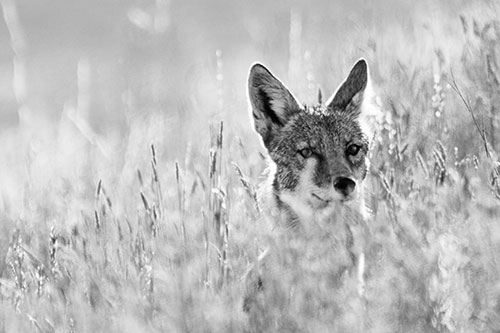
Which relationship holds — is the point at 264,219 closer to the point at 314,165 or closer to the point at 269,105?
the point at 314,165

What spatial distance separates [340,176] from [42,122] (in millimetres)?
9361

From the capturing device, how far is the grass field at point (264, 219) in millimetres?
4359

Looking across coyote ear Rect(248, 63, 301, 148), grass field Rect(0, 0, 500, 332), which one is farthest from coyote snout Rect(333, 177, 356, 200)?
coyote ear Rect(248, 63, 301, 148)

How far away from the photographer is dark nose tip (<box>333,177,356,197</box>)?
6.03m

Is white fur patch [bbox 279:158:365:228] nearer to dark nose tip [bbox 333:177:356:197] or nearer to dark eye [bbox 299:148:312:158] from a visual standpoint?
dark nose tip [bbox 333:177:356:197]

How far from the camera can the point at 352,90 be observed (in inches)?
280

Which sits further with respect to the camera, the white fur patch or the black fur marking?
the black fur marking

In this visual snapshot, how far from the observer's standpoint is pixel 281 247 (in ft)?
16.2

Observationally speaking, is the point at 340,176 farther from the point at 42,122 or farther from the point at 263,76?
the point at 42,122

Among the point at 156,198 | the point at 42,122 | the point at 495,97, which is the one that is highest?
the point at 495,97

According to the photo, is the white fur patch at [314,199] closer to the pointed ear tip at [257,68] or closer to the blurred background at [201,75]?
the pointed ear tip at [257,68]

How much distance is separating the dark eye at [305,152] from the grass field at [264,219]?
1.38 feet

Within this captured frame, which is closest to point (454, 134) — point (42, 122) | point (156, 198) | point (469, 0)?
point (156, 198)

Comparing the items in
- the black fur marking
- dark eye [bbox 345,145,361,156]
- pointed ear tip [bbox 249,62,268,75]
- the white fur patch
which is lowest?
the white fur patch
